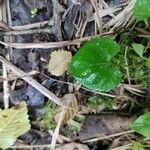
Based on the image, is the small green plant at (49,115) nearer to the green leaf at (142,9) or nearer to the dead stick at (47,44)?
the dead stick at (47,44)

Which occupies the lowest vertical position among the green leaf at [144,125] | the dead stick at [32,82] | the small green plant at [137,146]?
the small green plant at [137,146]

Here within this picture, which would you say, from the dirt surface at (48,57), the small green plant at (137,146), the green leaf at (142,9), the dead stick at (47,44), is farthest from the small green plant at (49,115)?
the green leaf at (142,9)

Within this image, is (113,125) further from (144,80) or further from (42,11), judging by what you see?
(42,11)

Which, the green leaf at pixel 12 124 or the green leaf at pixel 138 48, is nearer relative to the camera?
the green leaf at pixel 138 48

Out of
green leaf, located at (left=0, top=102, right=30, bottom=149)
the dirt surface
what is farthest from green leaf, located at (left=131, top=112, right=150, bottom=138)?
green leaf, located at (left=0, top=102, right=30, bottom=149)

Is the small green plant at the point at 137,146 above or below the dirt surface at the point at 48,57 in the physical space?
below

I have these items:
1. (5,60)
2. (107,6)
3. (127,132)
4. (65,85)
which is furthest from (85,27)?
(127,132)
